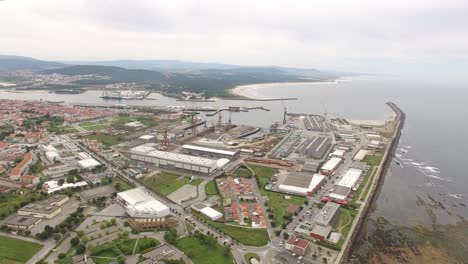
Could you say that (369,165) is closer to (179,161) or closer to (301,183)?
(301,183)

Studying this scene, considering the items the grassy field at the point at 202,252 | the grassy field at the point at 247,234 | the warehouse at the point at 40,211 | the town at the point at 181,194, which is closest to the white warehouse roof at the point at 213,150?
the town at the point at 181,194

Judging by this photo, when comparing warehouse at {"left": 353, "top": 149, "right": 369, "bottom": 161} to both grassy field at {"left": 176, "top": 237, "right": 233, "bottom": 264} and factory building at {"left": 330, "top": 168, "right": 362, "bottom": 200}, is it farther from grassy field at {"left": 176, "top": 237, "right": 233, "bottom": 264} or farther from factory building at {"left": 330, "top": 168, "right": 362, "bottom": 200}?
grassy field at {"left": 176, "top": 237, "right": 233, "bottom": 264}

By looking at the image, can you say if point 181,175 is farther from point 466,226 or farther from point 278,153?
point 466,226

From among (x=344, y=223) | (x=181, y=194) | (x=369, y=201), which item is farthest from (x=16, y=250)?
(x=369, y=201)

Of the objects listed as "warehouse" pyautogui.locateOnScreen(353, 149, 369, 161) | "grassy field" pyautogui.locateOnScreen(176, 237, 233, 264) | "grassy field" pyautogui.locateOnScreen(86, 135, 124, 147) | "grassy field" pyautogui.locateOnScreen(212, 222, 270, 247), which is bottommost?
"grassy field" pyautogui.locateOnScreen(86, 135, 124, 147)

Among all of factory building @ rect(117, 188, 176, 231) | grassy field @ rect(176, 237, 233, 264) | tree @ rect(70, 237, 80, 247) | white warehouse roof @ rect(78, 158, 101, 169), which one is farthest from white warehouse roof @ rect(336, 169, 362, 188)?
white warehouse roof @ rect(78, 158, 101, 169)

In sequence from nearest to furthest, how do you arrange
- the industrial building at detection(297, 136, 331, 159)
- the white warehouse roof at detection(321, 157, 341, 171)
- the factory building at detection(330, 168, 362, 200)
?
the factory building at detection(330, 168, 362, 200) → the white warehouse roof at detection(321, 157, 341, 171) → the industrial building at detection(297, 136, 331, 159)

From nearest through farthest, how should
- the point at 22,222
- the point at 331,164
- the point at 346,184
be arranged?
the point at 22,222
the point at 346,184
the point at 331,164
